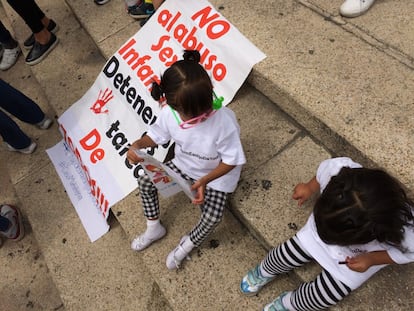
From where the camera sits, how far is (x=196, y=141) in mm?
1491

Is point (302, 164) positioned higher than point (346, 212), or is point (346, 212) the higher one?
point (346, 212)

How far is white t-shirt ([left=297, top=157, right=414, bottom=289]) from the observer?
1230 mm

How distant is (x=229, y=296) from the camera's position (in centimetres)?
167

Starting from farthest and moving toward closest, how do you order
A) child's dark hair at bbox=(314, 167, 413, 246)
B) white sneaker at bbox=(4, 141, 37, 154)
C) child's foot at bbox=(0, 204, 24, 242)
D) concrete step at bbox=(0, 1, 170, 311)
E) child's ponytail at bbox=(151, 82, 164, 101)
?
white sneaker at bbox=(4, 141, 37, 154) → child's foot at bbox=(0, 204, 24, 242) → concrete step at bbox=(0, 1, 170, 311) → child's ponytail at bbox=(151, 82, 164, 101) → child's dark hair at bbox=(314, 167, 413, 246)

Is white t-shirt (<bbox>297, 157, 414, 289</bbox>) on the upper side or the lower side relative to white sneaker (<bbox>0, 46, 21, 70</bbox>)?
lower

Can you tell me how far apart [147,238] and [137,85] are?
37.9 inches

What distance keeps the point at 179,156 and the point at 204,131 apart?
23 centimetres

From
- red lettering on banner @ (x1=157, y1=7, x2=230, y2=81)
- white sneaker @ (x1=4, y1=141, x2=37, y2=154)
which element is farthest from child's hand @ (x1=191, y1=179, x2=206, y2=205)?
white sneaker @ (x1=4, y1=141, x2=37, y2=154)

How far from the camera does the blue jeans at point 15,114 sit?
7.93 ft

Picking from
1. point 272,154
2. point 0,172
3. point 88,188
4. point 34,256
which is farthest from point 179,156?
point 0,172

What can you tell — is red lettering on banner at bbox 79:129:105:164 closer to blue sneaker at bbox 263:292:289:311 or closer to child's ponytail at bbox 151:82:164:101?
child's ponytail at bbox 151:82:164:101

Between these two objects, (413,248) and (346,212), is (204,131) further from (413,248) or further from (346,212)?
(413,248)

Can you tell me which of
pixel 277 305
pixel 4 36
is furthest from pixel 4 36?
pixel 277 305

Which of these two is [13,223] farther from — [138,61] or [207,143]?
[207,143]
